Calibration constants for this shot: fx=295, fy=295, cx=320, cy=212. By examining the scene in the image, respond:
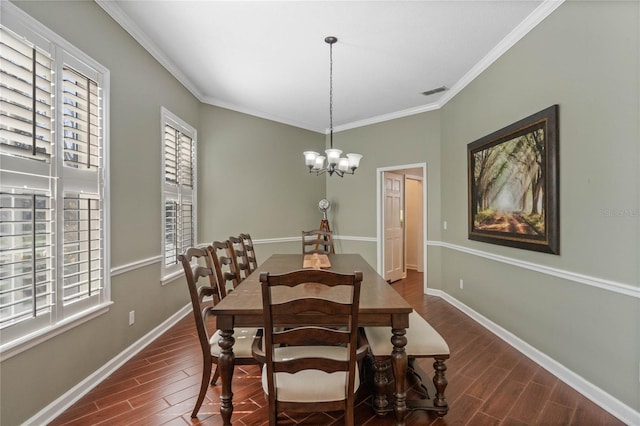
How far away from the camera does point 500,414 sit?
189 centimetres

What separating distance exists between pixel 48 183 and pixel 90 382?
1.45 metres

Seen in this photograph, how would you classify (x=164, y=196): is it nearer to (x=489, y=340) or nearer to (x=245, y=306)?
(x=245, y=306)

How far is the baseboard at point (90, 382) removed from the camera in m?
1.79

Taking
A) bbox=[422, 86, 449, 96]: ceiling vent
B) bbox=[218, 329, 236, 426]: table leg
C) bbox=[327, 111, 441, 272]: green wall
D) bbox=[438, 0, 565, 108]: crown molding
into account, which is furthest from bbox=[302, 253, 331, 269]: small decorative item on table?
bbox=[422, 86, 449, 96]: ceiling vent

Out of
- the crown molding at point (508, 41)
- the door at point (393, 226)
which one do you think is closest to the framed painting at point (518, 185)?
the crown molding at point (508, 41)

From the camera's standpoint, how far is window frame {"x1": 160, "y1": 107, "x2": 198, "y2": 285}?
10.7 ft

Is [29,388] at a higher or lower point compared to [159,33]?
lower

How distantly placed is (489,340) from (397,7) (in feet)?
10.6

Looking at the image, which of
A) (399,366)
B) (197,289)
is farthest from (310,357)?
(197,289)

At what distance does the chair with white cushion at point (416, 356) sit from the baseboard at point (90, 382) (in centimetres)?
201

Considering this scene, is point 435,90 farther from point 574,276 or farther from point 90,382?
point 90,382

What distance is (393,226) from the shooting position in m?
5.68

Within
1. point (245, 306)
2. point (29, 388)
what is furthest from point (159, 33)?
point (29, 388)

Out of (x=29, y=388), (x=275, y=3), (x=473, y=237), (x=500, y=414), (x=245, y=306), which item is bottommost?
(x=500, y=414)
